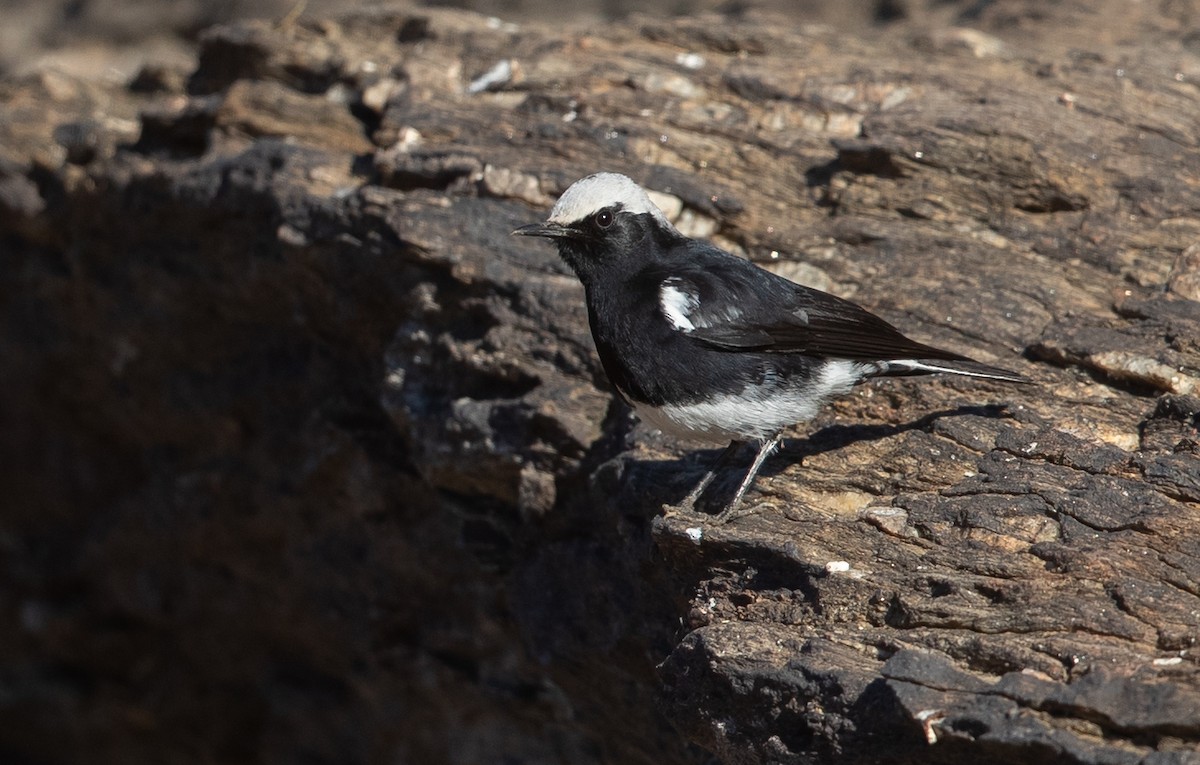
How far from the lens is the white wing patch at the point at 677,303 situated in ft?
15.8

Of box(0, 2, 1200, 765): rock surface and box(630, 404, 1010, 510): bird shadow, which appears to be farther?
box(630, 404, 1010, 510): bird shadow

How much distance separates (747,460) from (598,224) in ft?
4.04

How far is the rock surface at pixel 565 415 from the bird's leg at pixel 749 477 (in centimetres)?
8

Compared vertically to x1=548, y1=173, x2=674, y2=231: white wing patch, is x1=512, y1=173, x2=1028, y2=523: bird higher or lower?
lower

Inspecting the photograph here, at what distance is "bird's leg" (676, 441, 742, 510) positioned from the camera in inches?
197

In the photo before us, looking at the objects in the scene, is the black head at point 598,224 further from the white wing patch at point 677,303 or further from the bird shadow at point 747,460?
the bird shadow at point 747,460

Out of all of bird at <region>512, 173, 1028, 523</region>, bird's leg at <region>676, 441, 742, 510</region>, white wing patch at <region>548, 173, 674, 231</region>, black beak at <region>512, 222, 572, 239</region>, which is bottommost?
bird's leg at <region>676, 441, 742, 510</region>

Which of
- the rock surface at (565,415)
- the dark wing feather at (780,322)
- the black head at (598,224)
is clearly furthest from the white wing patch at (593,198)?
the rock surface at (565,415)

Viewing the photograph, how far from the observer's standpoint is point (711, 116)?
7.00 m

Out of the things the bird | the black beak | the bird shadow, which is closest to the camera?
the bird

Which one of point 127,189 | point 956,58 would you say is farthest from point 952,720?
point 127,189

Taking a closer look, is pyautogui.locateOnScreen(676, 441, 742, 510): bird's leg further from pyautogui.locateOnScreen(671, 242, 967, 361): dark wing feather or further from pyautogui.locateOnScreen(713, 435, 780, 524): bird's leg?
pyautogui.locateOnScreen(671, 242, 967, 361): dark wing feather

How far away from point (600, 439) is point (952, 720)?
2.49 meters

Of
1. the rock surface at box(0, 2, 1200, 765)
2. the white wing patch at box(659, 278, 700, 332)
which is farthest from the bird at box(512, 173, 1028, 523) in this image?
the rock surface at box(0, 2, 1200, 765)
